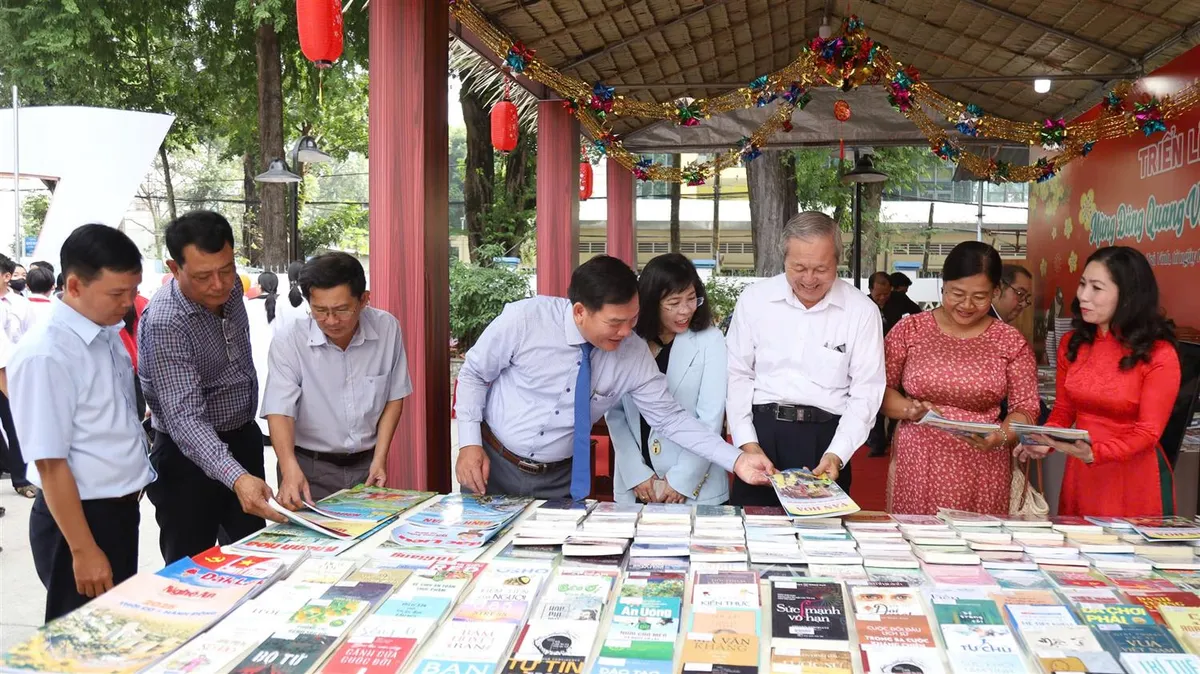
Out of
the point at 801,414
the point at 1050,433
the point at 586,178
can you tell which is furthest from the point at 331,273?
the point at 586,178

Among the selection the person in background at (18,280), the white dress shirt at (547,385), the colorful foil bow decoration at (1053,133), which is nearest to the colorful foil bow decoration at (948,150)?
the colorful foil bow decoration at (1053,133)

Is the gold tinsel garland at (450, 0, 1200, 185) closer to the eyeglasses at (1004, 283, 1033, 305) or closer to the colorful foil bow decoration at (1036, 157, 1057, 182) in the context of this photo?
the colorful foil bow decoration at (1036, 157, 1057, 182)

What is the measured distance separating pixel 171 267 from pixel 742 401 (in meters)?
1.49

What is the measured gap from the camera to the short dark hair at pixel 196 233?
2084mm

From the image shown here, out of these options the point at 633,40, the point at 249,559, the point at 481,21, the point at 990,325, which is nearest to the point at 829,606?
the point at 249,559

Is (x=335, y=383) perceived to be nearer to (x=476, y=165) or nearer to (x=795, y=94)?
(x=795, y=94)

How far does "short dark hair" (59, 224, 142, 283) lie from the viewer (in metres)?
1.86

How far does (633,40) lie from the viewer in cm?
575

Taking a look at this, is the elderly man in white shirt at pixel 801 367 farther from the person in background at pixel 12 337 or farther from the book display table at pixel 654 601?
the person in background at pixel 12 337

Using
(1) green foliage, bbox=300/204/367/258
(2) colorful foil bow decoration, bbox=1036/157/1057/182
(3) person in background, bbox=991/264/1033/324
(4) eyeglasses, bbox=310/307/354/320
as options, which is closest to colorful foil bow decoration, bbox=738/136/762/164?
(2) colorful foil bow decoration, bbox=1036/157/1057/182

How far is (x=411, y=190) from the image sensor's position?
3508 millimetres

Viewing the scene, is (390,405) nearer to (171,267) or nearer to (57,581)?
(171,267)

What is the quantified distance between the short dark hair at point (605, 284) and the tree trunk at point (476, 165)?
9.76 meters

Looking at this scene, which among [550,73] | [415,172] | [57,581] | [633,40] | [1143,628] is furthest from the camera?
[633,40]
